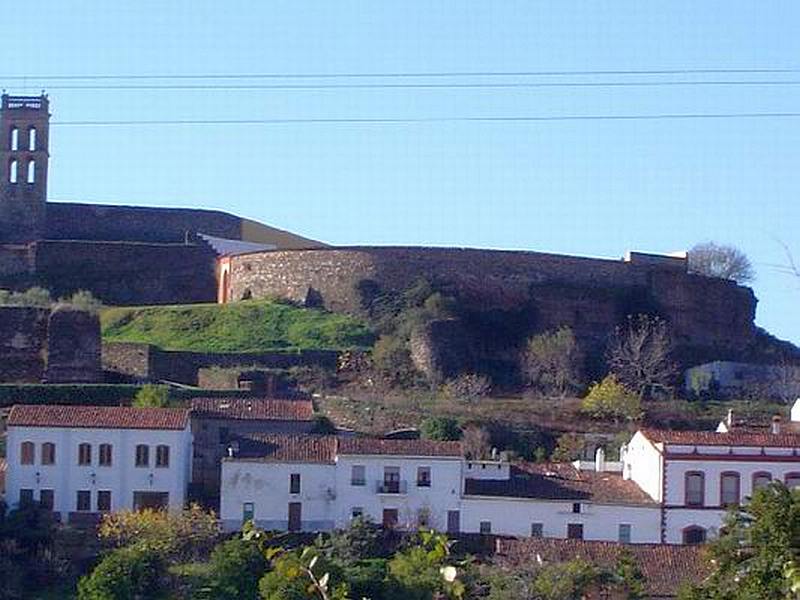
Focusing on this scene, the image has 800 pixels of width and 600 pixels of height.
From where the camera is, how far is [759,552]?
64.4ft

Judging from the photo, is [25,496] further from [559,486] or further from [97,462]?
[559,486]

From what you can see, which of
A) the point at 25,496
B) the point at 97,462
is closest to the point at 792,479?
the point at 97,462

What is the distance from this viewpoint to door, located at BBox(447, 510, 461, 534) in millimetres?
45438

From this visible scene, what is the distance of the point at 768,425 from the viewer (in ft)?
178

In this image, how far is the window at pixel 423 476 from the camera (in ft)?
150

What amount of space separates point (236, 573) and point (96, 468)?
8.17 metres

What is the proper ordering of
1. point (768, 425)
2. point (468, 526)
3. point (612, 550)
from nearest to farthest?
point (612, 550)
point (468, 526)
point (768, 425)

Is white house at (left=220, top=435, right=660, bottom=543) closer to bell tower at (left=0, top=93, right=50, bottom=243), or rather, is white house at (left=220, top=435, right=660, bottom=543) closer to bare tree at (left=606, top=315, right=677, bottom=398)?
bare tree at (left=606, top=315, right=677, bottom=398)

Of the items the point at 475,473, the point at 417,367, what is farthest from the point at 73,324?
the point at 475,473

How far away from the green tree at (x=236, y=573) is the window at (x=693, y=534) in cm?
1080

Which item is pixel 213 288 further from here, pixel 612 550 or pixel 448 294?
pixel 612 550

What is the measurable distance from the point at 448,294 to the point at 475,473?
16.9 metres

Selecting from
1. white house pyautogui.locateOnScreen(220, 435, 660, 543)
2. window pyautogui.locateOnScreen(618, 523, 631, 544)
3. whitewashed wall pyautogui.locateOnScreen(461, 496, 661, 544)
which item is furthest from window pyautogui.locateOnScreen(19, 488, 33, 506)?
window pyautogui.locateOnScreen(618, 523, 631, 544)

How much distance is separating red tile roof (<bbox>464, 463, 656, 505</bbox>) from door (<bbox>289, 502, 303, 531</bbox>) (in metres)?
3.59
